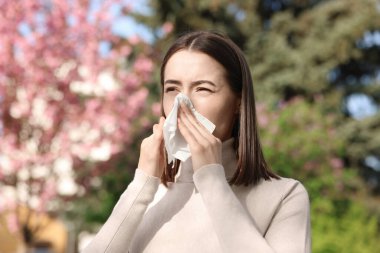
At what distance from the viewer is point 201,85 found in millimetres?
2078

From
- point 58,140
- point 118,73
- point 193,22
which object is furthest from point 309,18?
point 58,140

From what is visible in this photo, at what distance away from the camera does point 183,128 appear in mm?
2002

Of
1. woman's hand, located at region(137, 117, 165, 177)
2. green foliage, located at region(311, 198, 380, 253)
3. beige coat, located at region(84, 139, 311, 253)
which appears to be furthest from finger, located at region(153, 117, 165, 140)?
green foliage, located at region(311, 198, 380, 253)

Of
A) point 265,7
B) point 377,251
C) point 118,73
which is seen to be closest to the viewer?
point 377,251

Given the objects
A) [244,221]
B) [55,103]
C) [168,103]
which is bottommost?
[244,221]

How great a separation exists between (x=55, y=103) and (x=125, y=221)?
31.8 ft

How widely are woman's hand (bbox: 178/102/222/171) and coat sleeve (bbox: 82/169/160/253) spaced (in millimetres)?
189

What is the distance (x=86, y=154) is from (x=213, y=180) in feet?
33.5

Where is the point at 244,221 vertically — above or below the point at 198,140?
below

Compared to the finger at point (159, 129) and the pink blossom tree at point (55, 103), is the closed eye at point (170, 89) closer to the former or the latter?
the finger at point (159, 129)

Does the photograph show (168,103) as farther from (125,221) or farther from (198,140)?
(125,221)

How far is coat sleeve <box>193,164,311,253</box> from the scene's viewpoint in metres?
1.93

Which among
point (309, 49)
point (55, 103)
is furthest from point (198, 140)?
point (309, 49)

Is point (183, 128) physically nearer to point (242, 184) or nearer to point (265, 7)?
point (242, 184)
